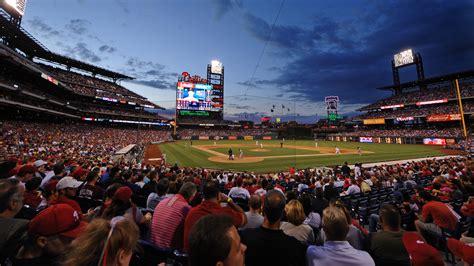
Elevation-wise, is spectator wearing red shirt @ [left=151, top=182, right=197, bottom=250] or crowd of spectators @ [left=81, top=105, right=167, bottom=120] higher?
crowd of spectators @ [left=81, top=105, right=167, bottom=120]

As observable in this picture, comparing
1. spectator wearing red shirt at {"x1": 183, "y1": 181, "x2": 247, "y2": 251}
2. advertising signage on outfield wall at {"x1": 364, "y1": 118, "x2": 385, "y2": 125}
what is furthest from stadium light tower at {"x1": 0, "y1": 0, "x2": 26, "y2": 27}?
advertising signage on outfield wall at {"x1": 364, "y1": 118, "x2": 385, "y2": 125}

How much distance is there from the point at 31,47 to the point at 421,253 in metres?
71.2

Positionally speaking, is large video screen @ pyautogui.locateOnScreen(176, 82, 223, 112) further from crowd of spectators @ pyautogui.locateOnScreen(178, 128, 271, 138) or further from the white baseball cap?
the white baseball cap

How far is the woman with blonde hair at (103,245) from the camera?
5.20 ft

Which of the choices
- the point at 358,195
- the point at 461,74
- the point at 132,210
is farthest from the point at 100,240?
the point at 461,74

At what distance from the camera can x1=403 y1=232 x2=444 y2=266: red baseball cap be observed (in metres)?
3.07

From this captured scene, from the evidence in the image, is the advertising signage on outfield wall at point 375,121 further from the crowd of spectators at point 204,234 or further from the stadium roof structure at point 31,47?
the stadium roof structure at point 31,47

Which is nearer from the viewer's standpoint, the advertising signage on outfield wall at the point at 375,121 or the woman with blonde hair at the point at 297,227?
the woman with blonde hair at the point at 297,227

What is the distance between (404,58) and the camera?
75.8 meters

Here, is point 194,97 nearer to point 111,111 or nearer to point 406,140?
point 111,111

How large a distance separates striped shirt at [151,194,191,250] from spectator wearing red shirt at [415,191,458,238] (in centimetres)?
612

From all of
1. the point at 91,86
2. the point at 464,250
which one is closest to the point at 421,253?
the point at 464,250

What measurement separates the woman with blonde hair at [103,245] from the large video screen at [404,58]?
9993cm

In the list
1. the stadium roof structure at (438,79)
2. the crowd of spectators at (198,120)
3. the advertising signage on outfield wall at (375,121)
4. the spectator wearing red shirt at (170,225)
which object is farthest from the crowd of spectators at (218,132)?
the spectator wearing red shirt at (170,225)
